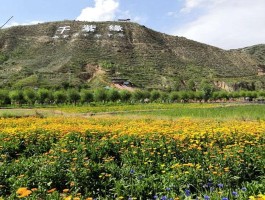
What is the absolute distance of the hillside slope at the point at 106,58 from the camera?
114188 mm

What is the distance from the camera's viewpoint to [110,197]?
855cm

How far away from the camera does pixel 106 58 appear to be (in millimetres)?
129375

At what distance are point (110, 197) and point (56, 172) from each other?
1802 mm

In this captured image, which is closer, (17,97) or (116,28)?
(17,97)

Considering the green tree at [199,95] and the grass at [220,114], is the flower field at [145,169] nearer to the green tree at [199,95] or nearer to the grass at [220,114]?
the grass at [220,114]

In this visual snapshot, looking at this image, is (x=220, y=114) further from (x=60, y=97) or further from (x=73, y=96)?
(x=60, y=97)

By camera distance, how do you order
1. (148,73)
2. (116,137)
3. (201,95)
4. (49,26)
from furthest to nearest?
(49,26), (148,73), (201,95), (116,137)

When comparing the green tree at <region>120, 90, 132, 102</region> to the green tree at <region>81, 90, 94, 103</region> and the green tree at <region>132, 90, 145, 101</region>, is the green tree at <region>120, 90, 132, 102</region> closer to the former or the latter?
the green tree at <region>132, 90, 145, 101</region>

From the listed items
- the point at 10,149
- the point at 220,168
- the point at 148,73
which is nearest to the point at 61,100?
the point at 148,73

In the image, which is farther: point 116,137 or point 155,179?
point 116,137

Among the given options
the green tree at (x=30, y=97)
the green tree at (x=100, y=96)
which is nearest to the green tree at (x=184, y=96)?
the green tree at (x=100, y=96)

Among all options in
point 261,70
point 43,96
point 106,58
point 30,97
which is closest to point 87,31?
point 106,58

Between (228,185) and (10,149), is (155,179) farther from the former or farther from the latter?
(10,149)

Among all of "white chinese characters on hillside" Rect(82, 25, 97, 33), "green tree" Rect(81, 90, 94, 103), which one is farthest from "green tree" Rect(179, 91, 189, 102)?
"white chinese characters on hillside" Rect(82, 25, 97, 33)
